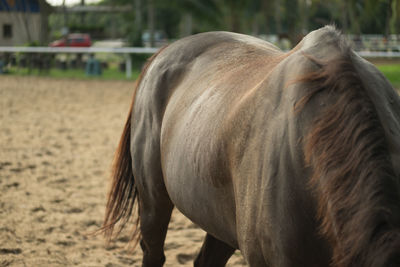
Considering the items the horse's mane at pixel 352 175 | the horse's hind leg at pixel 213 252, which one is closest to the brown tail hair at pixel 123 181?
the horse's hind leg at pixel 213 252

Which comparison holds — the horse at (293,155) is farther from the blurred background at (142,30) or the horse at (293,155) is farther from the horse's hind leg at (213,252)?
the blurred background at (142,30)

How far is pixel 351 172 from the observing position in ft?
5.13

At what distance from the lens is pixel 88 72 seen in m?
19.9

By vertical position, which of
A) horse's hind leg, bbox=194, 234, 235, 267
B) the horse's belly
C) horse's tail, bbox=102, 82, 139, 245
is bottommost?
horse's hind leg, bbox=194, 234, 235, 267

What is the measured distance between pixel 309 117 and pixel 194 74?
129 centimetres

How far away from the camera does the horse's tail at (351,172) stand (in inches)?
58.4

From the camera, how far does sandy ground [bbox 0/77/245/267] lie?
4.05 metres

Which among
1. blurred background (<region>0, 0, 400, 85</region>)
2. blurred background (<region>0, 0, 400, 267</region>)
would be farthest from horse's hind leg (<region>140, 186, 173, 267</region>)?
blurred background (<region>0, 0, 400, 85</region>)

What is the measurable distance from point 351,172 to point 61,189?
470 cm

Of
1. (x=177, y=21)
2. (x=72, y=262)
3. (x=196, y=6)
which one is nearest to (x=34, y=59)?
(x=196, y=6)

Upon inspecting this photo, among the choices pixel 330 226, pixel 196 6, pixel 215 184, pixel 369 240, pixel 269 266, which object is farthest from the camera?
pixel 196 6

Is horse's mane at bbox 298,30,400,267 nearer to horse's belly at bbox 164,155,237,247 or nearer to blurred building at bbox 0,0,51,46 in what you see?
horse's belly at bbox 164,155,237,247

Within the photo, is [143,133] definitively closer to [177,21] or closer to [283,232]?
[283,232]

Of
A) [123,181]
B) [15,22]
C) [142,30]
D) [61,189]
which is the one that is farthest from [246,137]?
[15,22]
